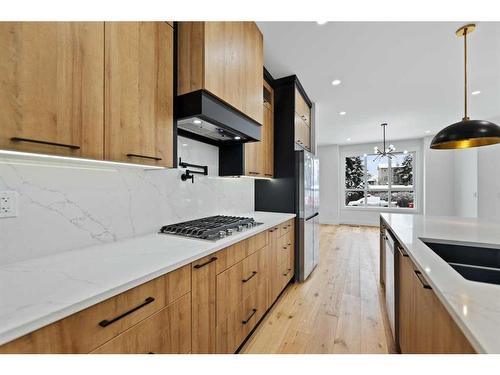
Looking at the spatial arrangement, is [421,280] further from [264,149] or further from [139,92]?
[264,149]

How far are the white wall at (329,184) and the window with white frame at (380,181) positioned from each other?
0.45 m

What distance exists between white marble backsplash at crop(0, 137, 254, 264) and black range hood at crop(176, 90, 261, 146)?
0.25m

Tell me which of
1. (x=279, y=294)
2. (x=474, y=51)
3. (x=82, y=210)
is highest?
(x=474, y=51)

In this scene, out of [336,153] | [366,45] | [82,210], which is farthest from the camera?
[336,153]

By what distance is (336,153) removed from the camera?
7273mm

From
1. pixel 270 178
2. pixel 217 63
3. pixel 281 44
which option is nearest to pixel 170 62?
pixel 217 63

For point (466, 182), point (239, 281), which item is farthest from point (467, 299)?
point (466, 182)

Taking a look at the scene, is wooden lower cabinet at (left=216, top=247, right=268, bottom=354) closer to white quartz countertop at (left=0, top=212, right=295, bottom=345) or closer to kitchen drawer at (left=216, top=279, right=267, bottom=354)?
kitchen drawer at (left=216, top=279, right=267, bottom=354)

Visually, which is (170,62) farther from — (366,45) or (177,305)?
(366,45)

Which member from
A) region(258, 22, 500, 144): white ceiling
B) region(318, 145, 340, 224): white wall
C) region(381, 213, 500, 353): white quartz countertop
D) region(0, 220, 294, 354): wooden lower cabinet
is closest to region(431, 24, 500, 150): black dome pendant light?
region(258, 22, 500, 144): white ceiling

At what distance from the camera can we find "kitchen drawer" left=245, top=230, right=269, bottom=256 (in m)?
1.66

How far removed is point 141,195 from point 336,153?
6.94 metres

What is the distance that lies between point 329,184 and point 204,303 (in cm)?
692

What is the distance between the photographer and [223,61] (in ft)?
5.07
